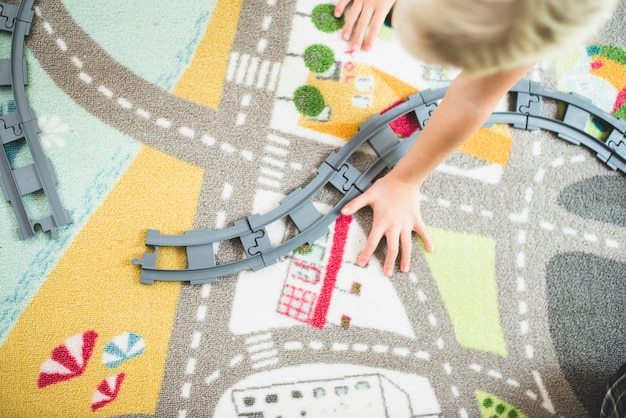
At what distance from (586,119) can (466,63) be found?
535mm

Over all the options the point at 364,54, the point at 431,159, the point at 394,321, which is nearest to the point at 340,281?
the point at 394,321

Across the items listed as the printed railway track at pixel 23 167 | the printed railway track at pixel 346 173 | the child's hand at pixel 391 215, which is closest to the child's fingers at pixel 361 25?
the printed railway track at pixel 346 173

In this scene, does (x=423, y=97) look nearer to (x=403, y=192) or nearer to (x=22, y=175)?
(x=403, y=192)

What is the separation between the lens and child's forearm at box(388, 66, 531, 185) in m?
0.57

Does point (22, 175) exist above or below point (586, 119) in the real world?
above

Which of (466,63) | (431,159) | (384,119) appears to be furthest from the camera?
(384,119)

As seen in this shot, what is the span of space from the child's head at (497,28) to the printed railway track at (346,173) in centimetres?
39

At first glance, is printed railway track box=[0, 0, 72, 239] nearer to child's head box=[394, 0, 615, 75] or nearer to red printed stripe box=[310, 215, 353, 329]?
red printed stripe box=[310, 215, 353, 329]

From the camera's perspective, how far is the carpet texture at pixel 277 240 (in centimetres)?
75

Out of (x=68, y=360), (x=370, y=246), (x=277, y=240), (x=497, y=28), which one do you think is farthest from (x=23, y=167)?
(x=497, y=28)

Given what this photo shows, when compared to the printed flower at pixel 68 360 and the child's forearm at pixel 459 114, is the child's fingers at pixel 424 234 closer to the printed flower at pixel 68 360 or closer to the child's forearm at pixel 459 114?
the child's forearm at pixel 459 114

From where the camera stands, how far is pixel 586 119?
0.84 m

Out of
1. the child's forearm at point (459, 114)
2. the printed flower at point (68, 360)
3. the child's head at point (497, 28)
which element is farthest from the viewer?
the printed flower at point (68, 360)

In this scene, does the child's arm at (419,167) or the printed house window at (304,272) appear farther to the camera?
the printed house window at (304,272)
